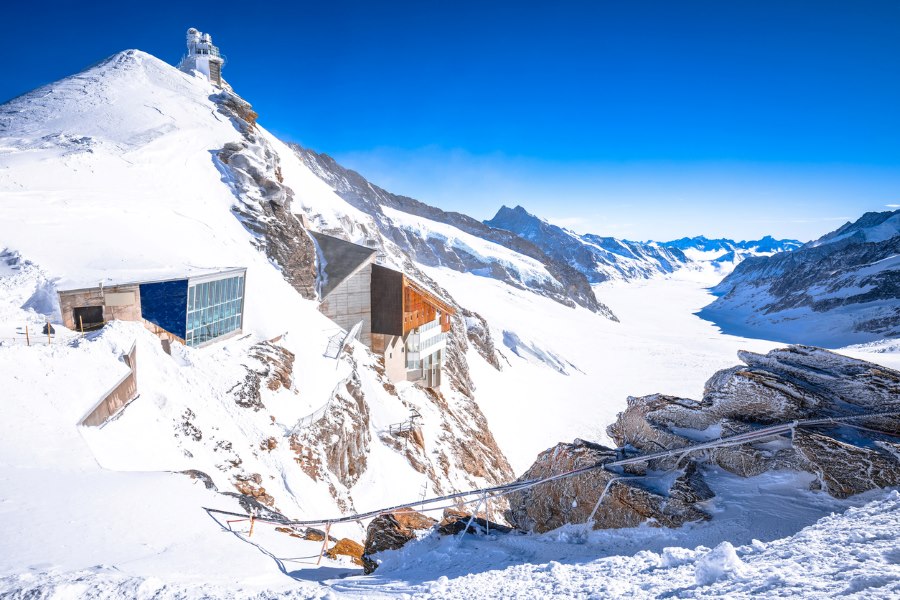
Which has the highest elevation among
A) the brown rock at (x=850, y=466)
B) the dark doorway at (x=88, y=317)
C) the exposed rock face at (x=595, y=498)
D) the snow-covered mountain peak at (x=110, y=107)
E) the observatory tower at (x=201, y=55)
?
the observatory tower at (x=201, y=55)

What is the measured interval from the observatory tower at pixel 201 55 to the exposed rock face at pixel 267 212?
24693 millimetres

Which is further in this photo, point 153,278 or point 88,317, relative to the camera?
point 153,278

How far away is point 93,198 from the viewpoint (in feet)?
71.1

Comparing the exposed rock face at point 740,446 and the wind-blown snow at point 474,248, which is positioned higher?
the wind-blown snow at point 474,248

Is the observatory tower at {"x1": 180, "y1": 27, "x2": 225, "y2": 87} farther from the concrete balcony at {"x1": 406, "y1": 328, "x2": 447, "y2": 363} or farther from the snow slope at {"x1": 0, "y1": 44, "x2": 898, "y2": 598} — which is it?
the concrete balcony at {"x1": 406, "y1": 328, "x2": 447, "y2": 363}

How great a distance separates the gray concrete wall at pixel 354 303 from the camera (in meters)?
28.5

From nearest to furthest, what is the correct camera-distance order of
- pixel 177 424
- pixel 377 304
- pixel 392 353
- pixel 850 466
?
pixel 850 466, pixel 177 424, pixel 377 304, pixel 392 353

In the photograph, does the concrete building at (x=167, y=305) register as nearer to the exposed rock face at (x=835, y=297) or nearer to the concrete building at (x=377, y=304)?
the concrete building at (x=377, y=304)

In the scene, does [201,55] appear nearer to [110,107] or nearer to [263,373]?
[110,107]

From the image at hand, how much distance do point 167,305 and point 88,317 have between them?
88.8 inches

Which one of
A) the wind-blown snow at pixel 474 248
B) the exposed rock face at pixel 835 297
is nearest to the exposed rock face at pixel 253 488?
the wind-blown snow at pixel 474 248

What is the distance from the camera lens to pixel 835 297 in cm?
12638

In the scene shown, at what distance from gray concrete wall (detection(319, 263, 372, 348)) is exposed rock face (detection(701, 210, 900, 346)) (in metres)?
112

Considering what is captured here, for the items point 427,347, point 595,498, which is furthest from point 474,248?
point 595,498
